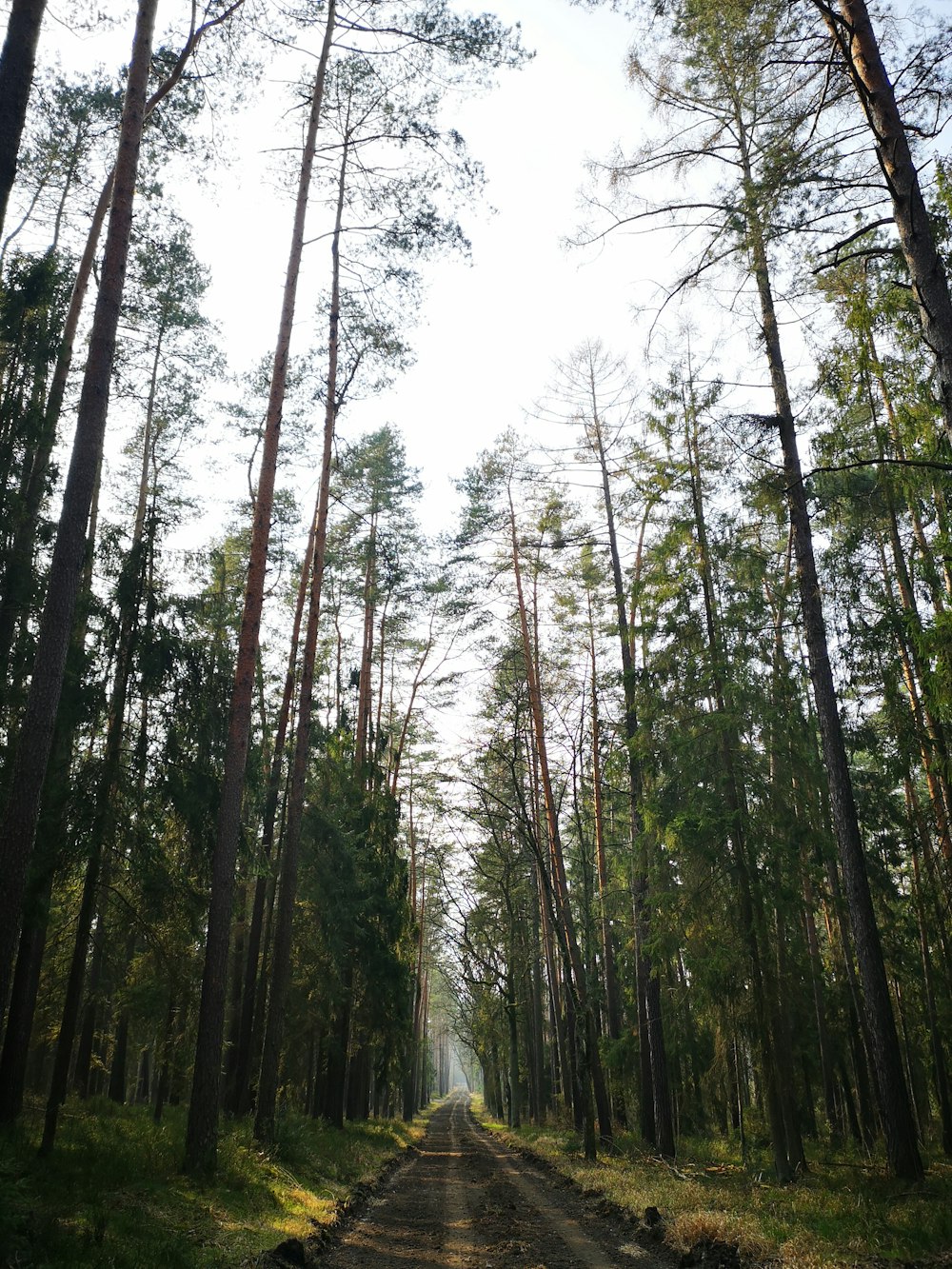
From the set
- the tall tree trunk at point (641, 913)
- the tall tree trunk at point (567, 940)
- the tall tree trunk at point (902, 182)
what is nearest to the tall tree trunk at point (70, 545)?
the tall tree trunk at point (902, 182)

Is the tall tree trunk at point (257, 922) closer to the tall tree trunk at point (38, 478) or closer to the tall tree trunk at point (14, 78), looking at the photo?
the tall tree trunk at point (38, 478)

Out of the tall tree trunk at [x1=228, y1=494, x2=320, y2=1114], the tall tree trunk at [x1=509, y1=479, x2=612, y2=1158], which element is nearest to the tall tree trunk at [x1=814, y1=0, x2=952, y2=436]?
the tall tree trunk at [x1=228, y1=494, x2=320, y2=1114]

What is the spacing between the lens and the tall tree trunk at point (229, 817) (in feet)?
31.8

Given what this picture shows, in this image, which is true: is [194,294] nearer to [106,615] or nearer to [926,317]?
[106,615]

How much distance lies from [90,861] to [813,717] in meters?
12.9

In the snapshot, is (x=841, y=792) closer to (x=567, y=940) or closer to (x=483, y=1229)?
(x=483, y=1229)

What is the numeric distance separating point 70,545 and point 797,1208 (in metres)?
10.3

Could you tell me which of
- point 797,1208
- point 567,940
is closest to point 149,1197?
point 797,1208

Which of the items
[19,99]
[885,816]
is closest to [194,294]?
[19,99]

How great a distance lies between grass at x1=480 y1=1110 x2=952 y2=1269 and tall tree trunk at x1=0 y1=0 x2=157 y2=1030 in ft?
22.8

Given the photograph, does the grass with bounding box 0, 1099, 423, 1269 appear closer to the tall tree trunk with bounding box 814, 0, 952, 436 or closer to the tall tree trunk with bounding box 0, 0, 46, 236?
the tall tree trunk with bounding box 0, 0, 46, 236

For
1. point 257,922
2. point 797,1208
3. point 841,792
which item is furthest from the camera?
point 257,922

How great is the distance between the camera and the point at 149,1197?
25.3ft

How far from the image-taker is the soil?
7406 millimetres
